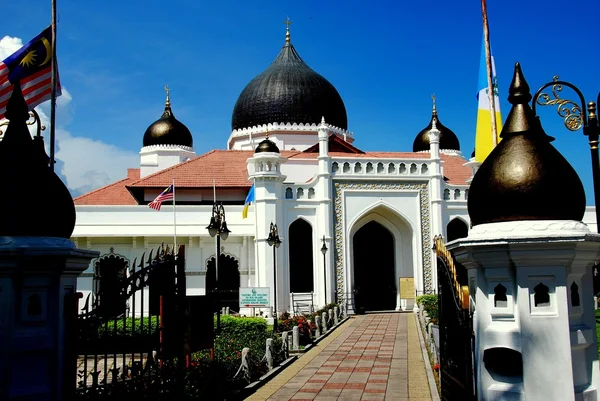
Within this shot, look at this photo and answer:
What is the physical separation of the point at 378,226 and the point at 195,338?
2640 centimetres

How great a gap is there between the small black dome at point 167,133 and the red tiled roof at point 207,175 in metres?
4.01

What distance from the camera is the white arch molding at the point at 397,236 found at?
32.6 m

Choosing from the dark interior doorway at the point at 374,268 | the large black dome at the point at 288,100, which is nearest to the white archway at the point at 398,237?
the dark interior doorway at the point at 374,268

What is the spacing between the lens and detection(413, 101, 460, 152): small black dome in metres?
47.1

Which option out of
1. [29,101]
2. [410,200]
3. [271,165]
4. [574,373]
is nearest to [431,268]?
[410,200]

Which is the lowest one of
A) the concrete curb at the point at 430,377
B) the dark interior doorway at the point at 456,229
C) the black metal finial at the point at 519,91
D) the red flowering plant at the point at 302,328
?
the concrete curb at the point at 430,377

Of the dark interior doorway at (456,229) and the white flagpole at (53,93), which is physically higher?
the white flagpole at (53,93)

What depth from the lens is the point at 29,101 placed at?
52.7 ft

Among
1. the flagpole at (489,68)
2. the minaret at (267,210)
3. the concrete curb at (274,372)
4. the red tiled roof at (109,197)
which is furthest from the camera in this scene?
the red tiled roof at (109,197)

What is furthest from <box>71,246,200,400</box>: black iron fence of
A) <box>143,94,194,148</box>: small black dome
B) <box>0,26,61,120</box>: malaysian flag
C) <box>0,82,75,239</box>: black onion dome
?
<box>143,94,194,148</box>: small black dome

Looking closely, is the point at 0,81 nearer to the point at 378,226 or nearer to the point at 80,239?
the point at 80,239

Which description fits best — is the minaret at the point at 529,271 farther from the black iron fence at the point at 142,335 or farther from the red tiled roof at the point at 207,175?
the red tiled roof at the point at 207,175

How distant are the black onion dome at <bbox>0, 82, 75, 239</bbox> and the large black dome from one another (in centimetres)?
3328

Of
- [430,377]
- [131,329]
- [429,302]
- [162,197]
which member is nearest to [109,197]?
[162,197]
